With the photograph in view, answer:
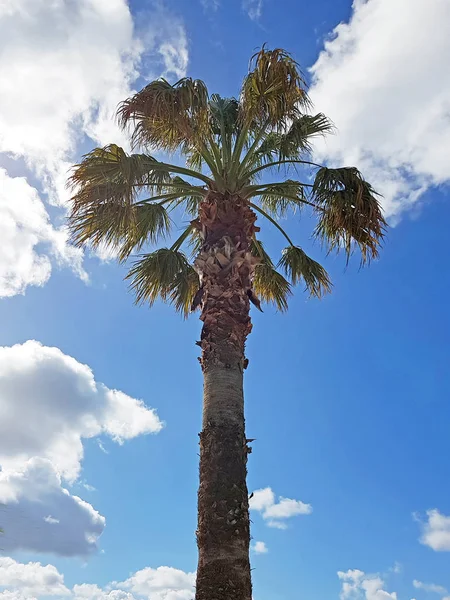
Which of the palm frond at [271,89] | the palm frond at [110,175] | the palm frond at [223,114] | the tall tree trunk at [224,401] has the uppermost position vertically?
the palm frond at [223,114]

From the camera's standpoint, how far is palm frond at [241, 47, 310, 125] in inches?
371

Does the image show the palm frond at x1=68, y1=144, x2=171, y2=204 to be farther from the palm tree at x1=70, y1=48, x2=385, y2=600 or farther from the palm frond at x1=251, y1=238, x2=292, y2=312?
the palm frond at x1=251, y1=238, x2=292, y2=312

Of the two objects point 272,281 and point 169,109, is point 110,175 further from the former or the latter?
point 272,281

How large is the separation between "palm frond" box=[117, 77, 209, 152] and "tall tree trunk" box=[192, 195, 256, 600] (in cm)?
120

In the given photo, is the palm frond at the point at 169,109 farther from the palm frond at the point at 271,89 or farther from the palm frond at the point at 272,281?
the palm frond at the point at 272,281

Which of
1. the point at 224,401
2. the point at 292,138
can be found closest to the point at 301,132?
the point at 292,138

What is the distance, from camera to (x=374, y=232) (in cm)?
975

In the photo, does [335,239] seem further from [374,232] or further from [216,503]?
[216,503]

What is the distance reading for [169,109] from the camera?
29.6 ft

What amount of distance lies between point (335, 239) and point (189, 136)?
2978mm

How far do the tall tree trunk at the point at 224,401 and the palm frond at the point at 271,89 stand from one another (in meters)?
1.49

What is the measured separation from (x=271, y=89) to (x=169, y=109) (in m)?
1.71

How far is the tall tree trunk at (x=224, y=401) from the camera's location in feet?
24.2

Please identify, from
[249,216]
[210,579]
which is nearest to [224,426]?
[210,579]
